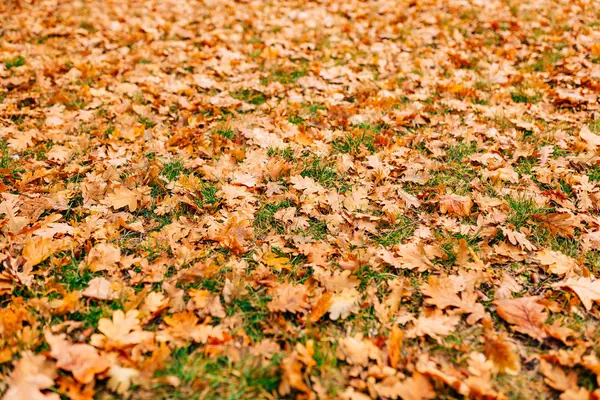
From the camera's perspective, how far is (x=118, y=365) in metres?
1.83

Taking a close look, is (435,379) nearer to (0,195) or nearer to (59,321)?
(59,321)

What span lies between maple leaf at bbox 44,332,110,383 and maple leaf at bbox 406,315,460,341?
4.45 feet

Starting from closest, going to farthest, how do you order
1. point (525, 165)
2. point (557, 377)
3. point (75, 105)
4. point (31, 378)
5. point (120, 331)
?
point (31, 378) → point (557, 377) → point (120, 331) → point (525, 165) → point (75, 105)

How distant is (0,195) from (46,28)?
12.3 feet

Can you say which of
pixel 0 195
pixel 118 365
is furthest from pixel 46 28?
pixel 118 365

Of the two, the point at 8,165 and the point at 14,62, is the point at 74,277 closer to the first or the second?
the point at 8,165

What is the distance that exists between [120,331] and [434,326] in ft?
4.72

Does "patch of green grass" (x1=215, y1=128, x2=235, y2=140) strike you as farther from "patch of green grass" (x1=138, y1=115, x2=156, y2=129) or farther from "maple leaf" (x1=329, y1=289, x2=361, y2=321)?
"maple leaf" (x1=329, y1=289, x2=361, y2=321)

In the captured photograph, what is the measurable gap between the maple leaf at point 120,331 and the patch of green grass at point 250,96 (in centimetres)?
257

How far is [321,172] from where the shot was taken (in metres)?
3.14

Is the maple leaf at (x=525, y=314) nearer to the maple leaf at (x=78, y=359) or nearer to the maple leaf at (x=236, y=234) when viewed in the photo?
the maple leaf at (x=236, y=234)

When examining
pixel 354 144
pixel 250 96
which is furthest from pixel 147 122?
pixel 354 144

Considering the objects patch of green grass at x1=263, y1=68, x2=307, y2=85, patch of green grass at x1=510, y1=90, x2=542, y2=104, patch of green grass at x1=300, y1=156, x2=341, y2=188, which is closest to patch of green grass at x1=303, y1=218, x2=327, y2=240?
patch of green grass at x1=300, y1=156, x2=341, y2=188

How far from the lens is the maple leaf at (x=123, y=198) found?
9.11 feet
